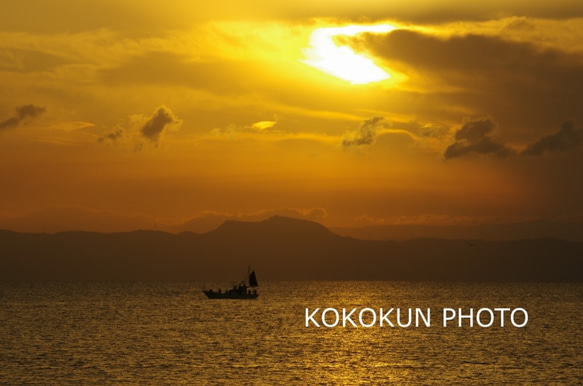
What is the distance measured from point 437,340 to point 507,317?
75838 millimetres

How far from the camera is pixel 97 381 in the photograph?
81438 mm

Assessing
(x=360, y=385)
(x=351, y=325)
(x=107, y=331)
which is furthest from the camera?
(x=351, y=325)

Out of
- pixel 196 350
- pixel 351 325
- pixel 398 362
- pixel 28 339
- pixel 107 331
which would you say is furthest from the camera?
pixel 351 325

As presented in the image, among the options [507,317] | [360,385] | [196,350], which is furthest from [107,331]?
[507,317]

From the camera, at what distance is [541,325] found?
6634 inches

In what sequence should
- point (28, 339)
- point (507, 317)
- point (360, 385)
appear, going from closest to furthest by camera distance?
point (360, 385), point (28, 339), point (507, 317)

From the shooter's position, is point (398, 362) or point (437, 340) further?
point (437, 340)

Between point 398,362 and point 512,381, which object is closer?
point 512,381

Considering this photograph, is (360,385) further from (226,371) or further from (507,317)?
(507,317)

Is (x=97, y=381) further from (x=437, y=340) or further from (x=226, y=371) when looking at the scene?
(x=437, y=340)

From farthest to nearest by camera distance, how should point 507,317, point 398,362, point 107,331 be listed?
1. point 507,317
2. point 107,331
3. point 398,362

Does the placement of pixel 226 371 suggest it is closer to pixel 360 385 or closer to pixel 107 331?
pixel 360 385

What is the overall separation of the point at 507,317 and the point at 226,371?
12454cm

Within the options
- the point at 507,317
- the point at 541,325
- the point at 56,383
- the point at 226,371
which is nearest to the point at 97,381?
the point at 56,383
